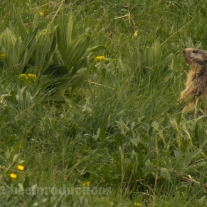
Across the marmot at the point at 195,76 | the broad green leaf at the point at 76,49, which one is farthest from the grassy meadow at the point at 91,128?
the marmot at the point at 195,76

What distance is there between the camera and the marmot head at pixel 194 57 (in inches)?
337

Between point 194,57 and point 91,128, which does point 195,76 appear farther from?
point 91,128

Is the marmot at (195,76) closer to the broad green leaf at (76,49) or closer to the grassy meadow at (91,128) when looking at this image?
the grassy meadow at (91,128)

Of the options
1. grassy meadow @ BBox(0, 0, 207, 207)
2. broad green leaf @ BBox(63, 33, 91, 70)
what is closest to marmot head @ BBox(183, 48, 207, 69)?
grassy meadow @ BBox(0, 0, 207, 207)

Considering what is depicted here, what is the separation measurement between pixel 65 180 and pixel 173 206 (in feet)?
2.79

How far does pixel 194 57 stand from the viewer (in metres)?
8.57

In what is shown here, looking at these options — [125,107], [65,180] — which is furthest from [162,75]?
[65,180]

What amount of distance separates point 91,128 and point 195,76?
215 cm

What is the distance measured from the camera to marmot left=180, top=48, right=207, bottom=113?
8055mm

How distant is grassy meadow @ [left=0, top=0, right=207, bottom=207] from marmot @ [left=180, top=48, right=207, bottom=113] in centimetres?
14

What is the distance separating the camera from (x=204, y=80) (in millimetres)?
8414

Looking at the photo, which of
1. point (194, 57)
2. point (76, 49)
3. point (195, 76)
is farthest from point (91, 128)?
point (194, 57)

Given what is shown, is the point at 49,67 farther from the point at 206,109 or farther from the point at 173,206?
the point at 173,206

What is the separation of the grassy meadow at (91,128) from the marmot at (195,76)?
0.46ft
